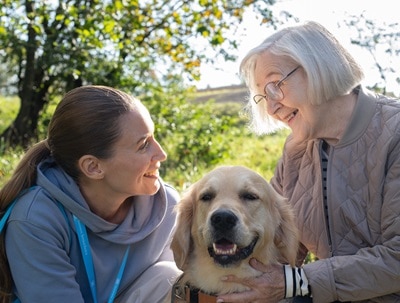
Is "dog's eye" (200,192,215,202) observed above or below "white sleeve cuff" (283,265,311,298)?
above

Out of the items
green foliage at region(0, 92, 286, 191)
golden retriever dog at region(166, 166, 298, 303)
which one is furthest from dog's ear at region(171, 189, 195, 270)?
green foliage at region(0, 92, 286, 191)

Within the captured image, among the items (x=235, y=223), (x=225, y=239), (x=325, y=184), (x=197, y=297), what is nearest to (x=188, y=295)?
(x=197, y=297)

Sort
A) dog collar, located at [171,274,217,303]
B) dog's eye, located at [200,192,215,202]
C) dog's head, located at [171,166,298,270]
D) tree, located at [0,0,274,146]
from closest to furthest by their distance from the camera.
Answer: dog's head, located at [171,166,298,270], dog collar, located at [171,274,217,303], dog's eye, located at [200,192,215,202], tree, located at [0,0,274,146]

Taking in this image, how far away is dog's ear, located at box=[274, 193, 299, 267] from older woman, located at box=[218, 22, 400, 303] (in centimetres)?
12

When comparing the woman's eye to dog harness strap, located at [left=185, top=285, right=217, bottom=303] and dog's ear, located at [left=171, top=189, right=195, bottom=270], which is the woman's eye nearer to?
dog's ear, located at [left=171, top=189, right=195, bottom=270]

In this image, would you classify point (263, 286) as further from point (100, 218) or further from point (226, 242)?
point (100, 218)

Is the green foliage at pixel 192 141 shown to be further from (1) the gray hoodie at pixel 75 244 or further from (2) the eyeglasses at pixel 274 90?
(2) the eyeglasses at pixel 274 90

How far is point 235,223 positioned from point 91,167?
30.7 inches

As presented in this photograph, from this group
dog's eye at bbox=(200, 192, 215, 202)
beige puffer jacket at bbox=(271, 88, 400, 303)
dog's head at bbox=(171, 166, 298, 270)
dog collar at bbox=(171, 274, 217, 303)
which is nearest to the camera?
beige puffer jacket at bbox=(271, 88, 400, 303)

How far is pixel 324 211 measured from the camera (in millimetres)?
3008

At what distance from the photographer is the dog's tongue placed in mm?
2881

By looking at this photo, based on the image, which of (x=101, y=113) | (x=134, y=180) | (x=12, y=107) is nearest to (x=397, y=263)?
(x=134, y=180)

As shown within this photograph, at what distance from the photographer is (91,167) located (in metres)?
2.98

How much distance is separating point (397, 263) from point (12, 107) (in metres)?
10.5
